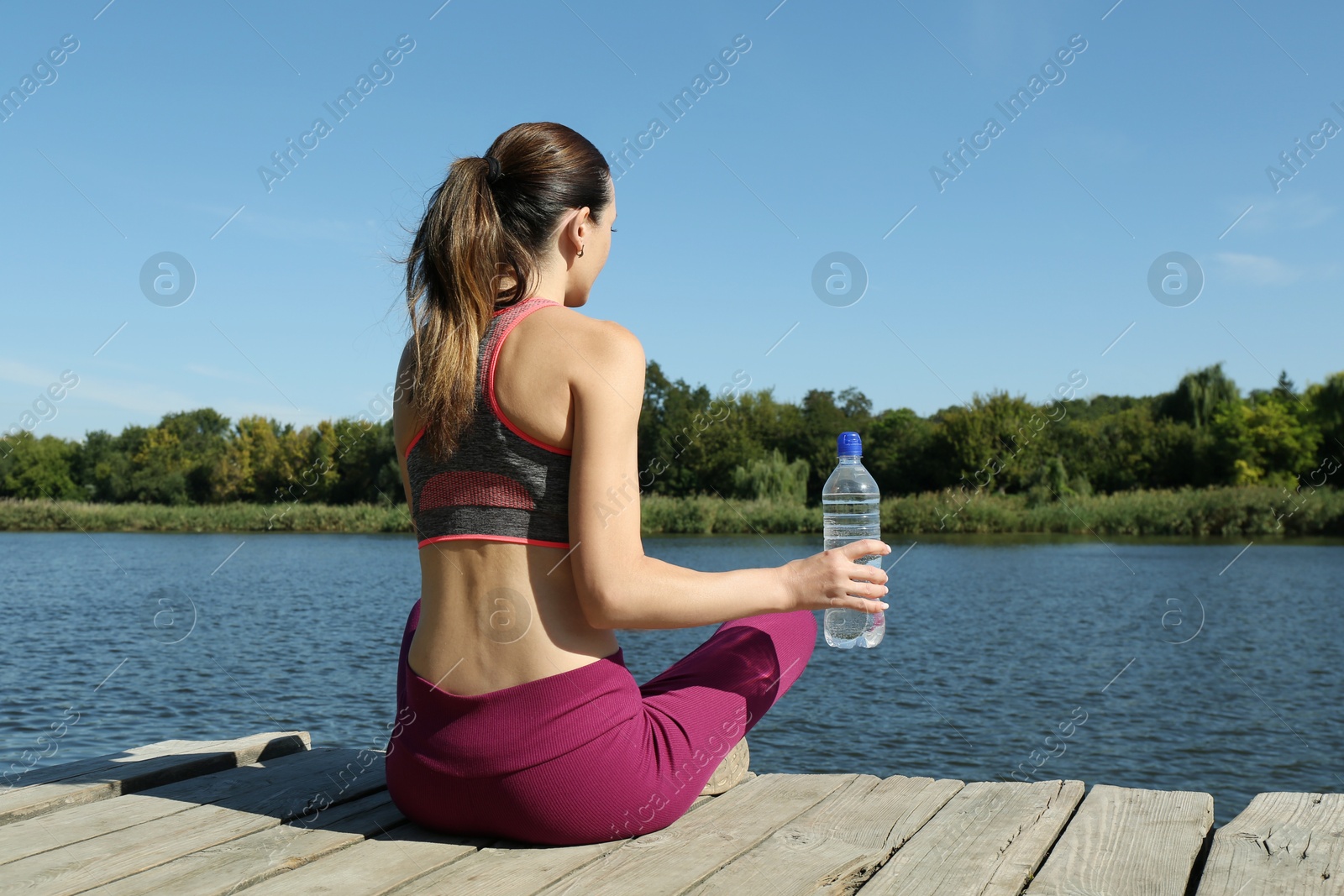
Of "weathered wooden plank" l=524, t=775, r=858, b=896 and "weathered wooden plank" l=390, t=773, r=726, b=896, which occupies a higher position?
"weathered wooden plank" l=390, t=773, r=726, b=896

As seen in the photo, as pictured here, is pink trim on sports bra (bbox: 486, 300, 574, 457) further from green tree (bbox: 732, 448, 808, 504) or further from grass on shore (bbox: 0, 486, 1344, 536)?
green tree (bbox: 732, 448, 808, 504)

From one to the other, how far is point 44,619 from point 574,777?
1440 cm

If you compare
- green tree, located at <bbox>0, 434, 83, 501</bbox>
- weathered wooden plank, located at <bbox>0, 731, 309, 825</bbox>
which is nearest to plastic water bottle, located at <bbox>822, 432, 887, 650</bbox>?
weathered wooden plank, located at <bbox>0, 731, 309, 825</bbox>

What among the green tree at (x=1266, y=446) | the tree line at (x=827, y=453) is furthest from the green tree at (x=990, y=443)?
the green tree at (x=1266, y=446)

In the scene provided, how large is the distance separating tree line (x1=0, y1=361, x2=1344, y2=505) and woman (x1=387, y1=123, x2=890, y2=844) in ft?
98.8

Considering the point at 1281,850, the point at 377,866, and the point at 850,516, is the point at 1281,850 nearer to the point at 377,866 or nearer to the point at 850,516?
the point at 850,516

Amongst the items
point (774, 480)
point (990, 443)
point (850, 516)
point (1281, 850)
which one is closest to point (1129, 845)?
point (1281, 850)

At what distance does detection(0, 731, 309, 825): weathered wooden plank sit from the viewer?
8.08ft

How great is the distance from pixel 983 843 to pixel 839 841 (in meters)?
0.30

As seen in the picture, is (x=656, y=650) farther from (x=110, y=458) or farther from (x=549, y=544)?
(x=110, y=458)

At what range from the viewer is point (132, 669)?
9.99 meters

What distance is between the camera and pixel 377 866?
1.91 m

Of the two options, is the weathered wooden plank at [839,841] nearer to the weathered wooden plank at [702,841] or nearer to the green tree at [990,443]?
the weathered wooden plank at [702,841]

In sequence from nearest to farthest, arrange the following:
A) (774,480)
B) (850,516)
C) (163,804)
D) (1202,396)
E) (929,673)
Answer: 1. (163,804)
2. (850,516)
3. (929,673)
4. (774,480)
5. (1202,396)
